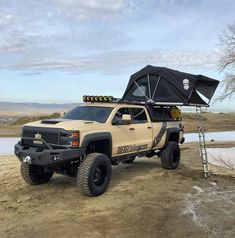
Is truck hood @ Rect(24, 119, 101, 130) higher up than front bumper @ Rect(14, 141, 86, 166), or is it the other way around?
truck hood @ Rect(24, 119, 101, 130)

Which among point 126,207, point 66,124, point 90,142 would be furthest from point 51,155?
point 126,207

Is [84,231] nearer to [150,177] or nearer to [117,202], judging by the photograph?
[117,202]

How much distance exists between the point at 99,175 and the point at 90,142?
2.56 feet

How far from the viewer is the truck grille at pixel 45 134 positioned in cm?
898

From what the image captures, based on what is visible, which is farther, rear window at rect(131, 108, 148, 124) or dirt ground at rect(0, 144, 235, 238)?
rear window at rect(131, 108, 148, 124)

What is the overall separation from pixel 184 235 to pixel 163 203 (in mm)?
2071

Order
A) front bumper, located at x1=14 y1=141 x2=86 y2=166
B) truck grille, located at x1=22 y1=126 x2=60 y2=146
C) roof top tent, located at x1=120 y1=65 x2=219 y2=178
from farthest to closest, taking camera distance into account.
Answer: roof top tent, located at x1=120 y1=65 x2=219 y2=178 → truck grille, located at x1=22 y1=126 x2=60 y2=146 → front bumper, located at x1=14 y1=141 x2=86 y2=166

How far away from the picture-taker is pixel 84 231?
22.5 ft

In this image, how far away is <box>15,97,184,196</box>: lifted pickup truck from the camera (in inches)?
350

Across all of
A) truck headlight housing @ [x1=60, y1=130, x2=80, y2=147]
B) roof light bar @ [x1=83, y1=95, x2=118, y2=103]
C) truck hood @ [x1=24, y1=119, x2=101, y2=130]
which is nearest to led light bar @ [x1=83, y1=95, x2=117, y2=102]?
roof light bar @ [x1=83, y1=95, x2=118, y2=103]

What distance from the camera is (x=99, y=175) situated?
372 inches

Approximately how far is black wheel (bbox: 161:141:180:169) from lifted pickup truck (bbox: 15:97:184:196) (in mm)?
343

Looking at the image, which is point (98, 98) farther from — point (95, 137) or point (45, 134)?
point (45, 134)

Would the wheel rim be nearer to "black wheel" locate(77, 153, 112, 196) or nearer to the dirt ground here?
"black wheel" locate(77, 153, 112, 196)
